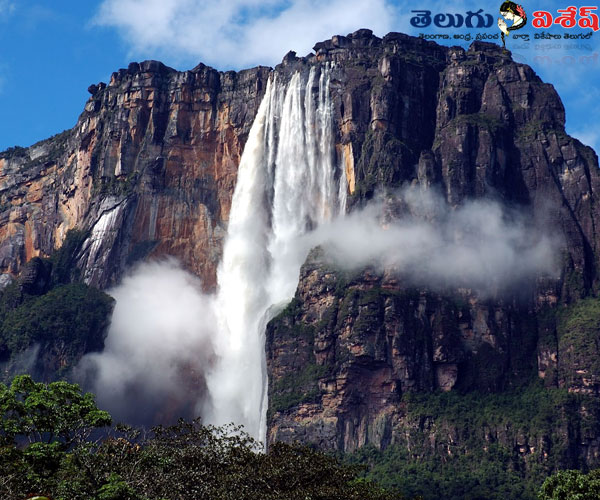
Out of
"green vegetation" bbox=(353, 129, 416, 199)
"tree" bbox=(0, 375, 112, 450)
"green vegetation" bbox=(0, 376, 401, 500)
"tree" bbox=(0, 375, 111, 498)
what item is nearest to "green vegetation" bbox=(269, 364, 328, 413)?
"green vegetation" bbox=(353, 129, 416, 199)

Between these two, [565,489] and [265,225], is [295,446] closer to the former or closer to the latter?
[565,489]

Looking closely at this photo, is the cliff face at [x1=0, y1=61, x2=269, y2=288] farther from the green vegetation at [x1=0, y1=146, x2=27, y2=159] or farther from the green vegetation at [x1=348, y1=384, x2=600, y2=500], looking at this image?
the green vegetation at [x1=348, y1=384, x2=600, y2=500]

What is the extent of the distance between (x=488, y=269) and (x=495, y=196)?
10.4 metres

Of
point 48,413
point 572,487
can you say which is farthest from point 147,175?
point 572,487

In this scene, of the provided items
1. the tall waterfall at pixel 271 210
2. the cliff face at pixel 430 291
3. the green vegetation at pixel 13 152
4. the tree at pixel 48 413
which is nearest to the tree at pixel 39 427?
the tree at pixel 48 413

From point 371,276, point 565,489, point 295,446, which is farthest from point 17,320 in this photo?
point 565,489

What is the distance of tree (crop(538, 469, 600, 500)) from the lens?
71.9 metres

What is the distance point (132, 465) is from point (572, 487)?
84.7ft

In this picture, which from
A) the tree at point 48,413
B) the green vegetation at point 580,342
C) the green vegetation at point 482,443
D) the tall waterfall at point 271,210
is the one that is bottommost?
the tree at point 48,413

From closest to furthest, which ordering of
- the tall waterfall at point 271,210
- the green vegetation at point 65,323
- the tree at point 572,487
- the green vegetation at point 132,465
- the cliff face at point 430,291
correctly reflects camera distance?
the green vegetation at point 132,465 → the tree at point 572,487 → the cliff face at point 430,291 → the green vegetation at point 65,323 → the tall waterfall at point 271,210

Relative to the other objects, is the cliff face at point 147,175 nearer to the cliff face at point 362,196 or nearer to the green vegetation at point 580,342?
the cliff face at point 362,196

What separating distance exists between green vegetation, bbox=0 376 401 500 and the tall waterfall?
69.5 metres

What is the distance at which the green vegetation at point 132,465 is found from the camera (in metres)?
62.5

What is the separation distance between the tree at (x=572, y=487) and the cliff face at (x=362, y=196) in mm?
53259
